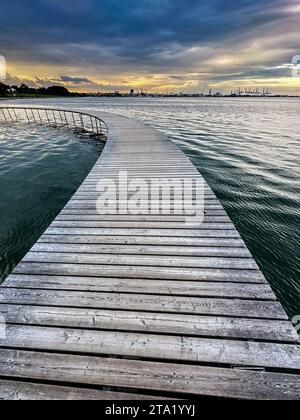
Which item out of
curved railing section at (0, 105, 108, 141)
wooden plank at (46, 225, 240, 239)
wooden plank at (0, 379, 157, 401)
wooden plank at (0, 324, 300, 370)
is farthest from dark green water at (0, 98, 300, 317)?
curved railing section at (0, 105, 108, 141)

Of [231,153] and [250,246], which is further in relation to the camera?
[231,153]

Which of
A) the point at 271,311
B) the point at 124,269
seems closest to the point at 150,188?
the point at 124,269

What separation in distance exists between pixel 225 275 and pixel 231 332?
0.86 m

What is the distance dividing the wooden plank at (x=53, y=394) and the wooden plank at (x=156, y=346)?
0.31 metres

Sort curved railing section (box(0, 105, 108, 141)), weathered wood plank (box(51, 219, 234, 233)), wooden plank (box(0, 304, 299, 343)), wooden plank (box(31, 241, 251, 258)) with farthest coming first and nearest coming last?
curved railing section (box(0, 105, 108, 141)) → weathered wood plank (box(51, 219, 234, 233)) → wooden plank (box(31, 241, 251, 258)) → wooden plank (box(0, 304, 299, 343))

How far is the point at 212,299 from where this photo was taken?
2801 mm

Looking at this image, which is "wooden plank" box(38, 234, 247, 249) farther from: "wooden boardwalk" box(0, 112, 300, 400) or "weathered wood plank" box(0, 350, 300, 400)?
"weathered wood plank" box(0, 350, 300, 400)

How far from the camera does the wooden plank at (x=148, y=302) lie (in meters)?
2.63

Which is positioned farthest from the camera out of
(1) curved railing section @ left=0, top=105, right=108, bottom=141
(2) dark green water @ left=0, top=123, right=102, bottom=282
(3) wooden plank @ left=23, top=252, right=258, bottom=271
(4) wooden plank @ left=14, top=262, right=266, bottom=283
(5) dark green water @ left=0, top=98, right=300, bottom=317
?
(1) curved railing section @ left=0, top=105, right=108, bottom=141

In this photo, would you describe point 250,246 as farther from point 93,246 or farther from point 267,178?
point 267,178

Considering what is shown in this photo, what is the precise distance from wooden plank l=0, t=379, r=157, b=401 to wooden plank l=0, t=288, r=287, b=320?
2.75 feet

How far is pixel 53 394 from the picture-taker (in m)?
1.97

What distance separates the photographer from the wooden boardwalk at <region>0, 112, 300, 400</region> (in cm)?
202

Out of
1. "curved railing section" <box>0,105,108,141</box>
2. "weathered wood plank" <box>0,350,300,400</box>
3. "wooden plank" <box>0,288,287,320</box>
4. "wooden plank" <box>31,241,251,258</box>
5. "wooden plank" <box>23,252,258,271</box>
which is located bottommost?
"weathered wood plank" <box>0,350,300,400</box>
